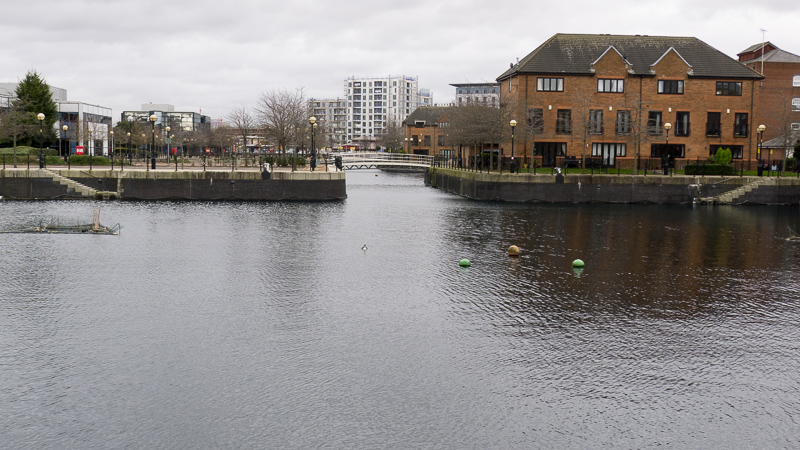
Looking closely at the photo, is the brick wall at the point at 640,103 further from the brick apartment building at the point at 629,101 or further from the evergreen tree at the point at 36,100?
the evergreen tree at the point at 36,100

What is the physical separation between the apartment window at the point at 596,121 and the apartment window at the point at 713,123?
1054 cm

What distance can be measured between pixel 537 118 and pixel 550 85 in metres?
3.55

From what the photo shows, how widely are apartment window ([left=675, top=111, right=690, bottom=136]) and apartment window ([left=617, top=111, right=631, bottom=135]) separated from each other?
496 centimetres

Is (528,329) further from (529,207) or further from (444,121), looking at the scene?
(444,121)

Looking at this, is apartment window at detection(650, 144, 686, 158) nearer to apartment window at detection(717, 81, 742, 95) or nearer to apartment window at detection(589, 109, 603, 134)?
apartment window at detection(589, 109, 603, 134)

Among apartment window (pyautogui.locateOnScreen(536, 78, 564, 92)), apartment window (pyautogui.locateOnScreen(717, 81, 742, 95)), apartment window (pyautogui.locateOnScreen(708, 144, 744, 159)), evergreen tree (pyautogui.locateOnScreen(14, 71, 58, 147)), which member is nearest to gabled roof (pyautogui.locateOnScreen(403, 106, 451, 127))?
evergreen tree (pyautogui.locateOnScreen(14, 71, 58, 147))

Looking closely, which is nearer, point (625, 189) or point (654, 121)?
point (625, 189)

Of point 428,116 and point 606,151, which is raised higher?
point 428,116

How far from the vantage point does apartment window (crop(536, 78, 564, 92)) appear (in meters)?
65.6

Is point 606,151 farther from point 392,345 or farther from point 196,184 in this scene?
point 392,345

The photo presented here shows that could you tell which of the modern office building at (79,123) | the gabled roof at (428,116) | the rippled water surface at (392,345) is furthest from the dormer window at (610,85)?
the gabled roof at (428,116)

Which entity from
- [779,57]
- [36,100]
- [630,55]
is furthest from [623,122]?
[36,100]

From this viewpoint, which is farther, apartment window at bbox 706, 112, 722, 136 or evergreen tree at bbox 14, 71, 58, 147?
evergreen tree at bbox 14, 71, 58, 147

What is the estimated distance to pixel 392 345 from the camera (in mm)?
16438
